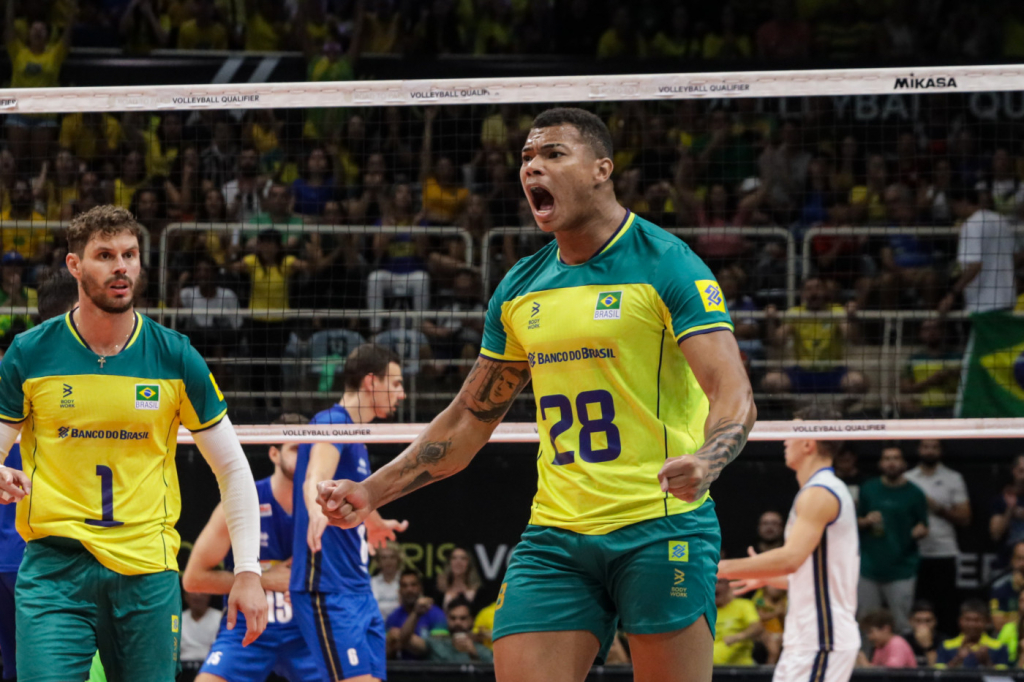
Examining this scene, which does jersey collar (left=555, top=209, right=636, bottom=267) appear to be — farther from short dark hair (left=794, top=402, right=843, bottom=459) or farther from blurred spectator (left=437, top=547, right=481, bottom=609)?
blurred spectator (left=437, top=547, right=481, bottom=609)

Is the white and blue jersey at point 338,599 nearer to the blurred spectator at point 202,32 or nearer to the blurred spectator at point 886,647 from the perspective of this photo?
the blurred spectator at point 886,647

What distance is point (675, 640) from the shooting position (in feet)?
13.9

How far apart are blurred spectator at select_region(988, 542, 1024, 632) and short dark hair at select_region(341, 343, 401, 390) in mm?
5384

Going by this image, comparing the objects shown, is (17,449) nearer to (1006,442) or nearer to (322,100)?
(322,100)

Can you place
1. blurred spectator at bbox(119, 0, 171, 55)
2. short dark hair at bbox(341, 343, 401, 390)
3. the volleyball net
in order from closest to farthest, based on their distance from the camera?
short dark hair at bbox(341, 343, 401, 390) → the volleyball net → blurred spectator at bbox(119, 0, 171, 55)

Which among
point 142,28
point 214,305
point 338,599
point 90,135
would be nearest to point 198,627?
point 214,305

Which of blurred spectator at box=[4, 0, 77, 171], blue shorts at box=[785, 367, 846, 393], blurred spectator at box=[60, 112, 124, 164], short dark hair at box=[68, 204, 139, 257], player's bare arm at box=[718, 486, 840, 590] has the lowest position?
player's bare arm at box=[718, 486, 840, 590]

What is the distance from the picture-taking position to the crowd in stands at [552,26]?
595 inches

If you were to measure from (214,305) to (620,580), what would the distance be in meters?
7.00

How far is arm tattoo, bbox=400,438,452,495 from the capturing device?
190 inches

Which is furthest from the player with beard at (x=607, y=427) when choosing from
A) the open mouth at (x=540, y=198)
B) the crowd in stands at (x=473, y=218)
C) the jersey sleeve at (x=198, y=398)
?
the crowd in stands at (x=473, y=218)

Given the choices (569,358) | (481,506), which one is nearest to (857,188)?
(481,506)

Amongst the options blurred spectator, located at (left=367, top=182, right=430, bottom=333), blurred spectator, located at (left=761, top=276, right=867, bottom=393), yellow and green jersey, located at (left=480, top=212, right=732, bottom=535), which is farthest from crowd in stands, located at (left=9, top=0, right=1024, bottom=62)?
yellow and green jersey, located at (left=480, top=212, right=732, bottom=535)

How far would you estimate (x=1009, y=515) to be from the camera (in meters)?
10.4
